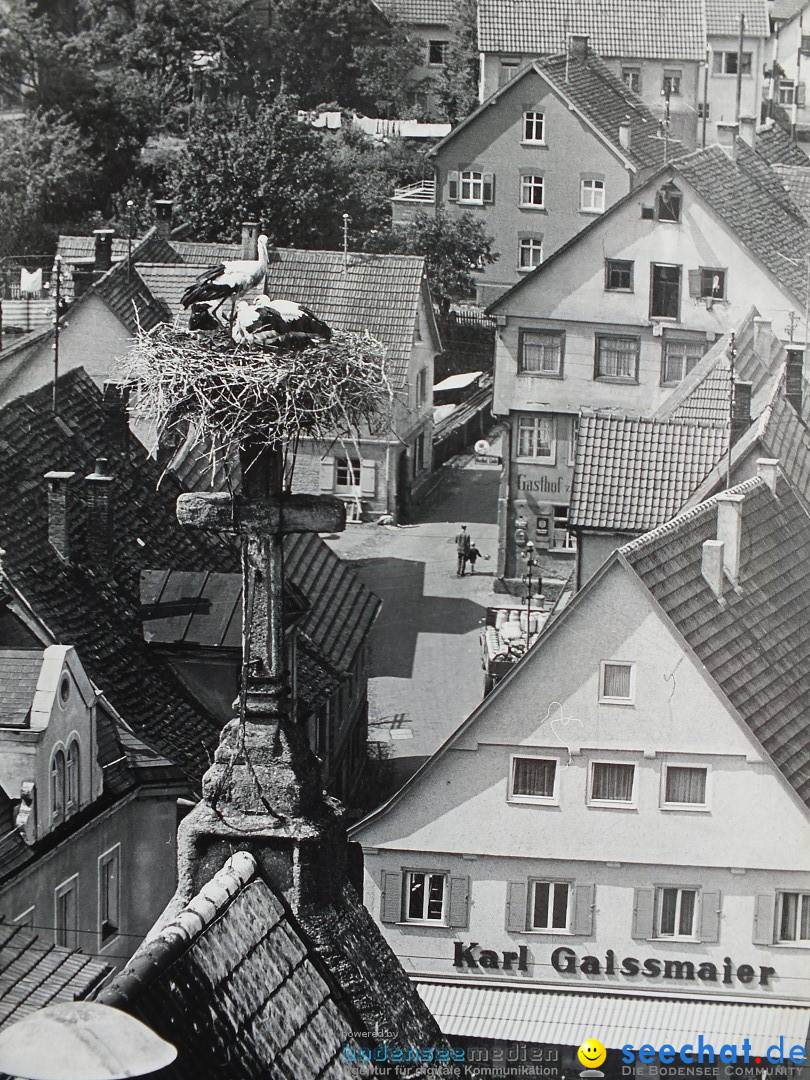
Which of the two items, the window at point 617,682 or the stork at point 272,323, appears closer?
the stork at point 272,323

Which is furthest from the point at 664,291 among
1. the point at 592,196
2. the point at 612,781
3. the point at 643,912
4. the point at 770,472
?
the point at 643,912

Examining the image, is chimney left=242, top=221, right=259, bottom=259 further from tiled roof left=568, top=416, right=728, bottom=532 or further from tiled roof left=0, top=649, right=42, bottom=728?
tiled roof left=0, top=649, right=42, bottom=728

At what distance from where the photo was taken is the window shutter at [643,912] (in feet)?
50.9

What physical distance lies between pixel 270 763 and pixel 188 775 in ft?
27.1

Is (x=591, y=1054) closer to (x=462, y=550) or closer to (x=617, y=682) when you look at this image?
(x=617, y=682)

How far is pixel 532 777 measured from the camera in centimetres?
1527

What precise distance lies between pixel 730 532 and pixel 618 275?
678 cm

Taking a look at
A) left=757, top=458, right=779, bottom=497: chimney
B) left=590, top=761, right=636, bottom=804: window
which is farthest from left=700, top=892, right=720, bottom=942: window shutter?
left=757, top=458, right=779, bottom=497: chimney

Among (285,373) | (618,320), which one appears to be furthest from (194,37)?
(285,373)

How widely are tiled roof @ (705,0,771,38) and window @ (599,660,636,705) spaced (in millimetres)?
12317

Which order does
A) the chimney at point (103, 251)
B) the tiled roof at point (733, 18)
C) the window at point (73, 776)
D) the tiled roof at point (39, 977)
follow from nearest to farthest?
1. the tiled roof at point (39, 977)
2. the window at point (73, 776)
3. the chimney at point (103, 251)
4. the tiled roof at point (733, 18)

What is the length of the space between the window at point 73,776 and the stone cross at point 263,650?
23.3 ft

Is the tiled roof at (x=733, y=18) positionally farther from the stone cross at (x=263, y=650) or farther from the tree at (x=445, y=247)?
the stone cross at (x=263, y=650)

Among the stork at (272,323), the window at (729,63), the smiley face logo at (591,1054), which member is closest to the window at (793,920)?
the smiley face logo at (591,1054)
